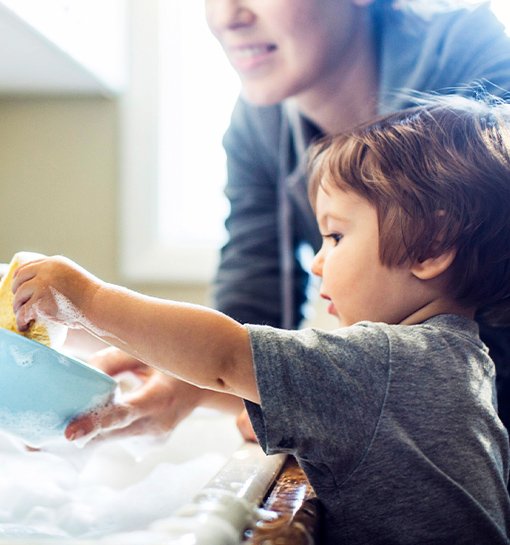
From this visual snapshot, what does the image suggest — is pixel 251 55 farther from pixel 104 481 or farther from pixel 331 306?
pixel 104 481

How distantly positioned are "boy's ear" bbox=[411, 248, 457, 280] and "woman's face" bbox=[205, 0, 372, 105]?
0.47 m

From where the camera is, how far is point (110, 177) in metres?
1.78

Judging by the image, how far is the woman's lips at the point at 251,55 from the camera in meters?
1.11

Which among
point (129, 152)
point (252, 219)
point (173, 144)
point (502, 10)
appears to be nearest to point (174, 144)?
point (173, 144)

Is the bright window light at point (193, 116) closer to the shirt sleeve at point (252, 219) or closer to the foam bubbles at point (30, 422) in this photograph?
the shirt sleeve at point (252, 219)

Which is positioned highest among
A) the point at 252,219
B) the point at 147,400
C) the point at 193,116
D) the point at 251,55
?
the point at 251,55

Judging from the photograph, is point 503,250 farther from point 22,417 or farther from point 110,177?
point 110,177

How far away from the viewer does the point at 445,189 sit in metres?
0.72

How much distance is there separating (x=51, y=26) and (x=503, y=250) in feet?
2.98

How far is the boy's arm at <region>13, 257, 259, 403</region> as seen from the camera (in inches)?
24.4

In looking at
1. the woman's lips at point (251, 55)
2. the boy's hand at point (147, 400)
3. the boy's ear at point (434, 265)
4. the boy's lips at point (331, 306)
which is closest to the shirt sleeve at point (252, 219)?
the woman's lips at point (251, 55)

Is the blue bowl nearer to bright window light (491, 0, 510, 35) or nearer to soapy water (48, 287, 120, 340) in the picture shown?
soapy water (48, 287, 120, 340)

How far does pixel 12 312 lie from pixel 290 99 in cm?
64

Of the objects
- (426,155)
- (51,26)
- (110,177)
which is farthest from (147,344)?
(110,177)
